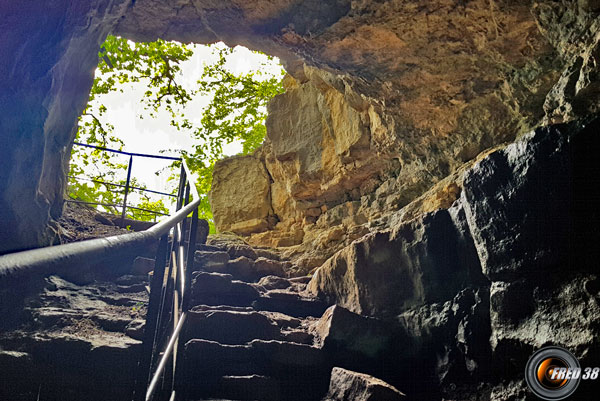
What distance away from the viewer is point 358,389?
2357 millimetres

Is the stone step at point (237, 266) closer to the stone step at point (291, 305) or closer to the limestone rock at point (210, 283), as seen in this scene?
the limestone rock at point (210, 283)

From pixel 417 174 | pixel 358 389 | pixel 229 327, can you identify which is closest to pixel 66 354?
pixel 229 327

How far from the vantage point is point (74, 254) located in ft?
2.58

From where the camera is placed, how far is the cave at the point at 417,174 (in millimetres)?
2176

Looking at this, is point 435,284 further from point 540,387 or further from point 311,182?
point 311,182

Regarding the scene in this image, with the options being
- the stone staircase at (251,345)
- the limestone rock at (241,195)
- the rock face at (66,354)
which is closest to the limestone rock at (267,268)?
the stone staircase at (251,345)

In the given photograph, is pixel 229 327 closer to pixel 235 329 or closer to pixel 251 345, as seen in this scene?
pixel 235 329

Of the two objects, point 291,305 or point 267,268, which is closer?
point 291,305

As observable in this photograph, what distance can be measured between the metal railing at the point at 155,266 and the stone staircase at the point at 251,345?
7.6 inches

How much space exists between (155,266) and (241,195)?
8.14 m

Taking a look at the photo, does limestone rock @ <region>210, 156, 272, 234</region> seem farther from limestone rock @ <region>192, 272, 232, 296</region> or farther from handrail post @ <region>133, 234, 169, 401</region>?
handrail post @ <region>133, 234, 169, 401</region>

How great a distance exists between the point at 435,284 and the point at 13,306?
2.89 meters

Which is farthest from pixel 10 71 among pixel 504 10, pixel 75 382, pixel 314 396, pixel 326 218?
pixel 326 218

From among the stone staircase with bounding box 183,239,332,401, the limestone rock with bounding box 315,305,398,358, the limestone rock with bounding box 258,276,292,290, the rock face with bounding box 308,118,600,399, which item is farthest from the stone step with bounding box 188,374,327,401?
the limestone rock with bounding box 258,276,292,290
